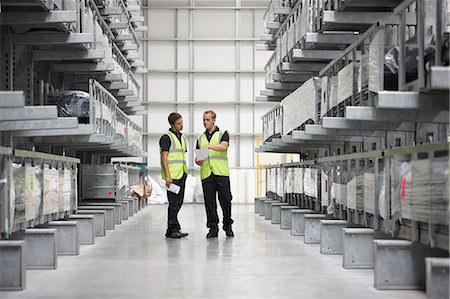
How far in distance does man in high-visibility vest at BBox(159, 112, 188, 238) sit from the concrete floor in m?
0.43

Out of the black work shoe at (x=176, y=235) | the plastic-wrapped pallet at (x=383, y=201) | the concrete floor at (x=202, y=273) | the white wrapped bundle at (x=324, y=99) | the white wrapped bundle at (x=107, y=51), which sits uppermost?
the white wrapped bundle at (x=107, y=51)

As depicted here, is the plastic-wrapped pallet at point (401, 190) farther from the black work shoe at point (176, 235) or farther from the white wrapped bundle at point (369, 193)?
the black work shoe at point (176, 235)

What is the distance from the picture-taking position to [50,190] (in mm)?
8336

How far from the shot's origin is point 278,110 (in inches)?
537

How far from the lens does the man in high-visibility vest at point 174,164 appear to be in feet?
34.7

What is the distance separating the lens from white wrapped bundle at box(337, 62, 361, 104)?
300 inches

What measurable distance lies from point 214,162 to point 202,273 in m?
3.75

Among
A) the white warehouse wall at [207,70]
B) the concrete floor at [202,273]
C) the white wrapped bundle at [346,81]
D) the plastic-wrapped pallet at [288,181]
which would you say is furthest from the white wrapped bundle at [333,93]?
the white warehouse wall at [207,70]

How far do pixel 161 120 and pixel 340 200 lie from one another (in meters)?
16.1

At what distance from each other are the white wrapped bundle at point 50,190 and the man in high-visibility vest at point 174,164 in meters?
2.09

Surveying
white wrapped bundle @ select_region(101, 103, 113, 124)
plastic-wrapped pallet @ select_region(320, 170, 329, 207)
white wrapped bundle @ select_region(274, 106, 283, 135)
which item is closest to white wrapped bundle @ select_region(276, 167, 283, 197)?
white wrapped bundle @ select_region(274, 106, 283, 135)

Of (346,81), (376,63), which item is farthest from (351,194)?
(376,63)

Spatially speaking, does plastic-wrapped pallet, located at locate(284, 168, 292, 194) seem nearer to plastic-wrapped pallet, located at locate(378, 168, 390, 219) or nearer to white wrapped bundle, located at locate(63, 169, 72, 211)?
white wrapped bundle, located at locate(63, 169, 72, 211)

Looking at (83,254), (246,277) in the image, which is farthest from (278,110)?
(246,277)
